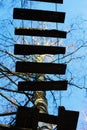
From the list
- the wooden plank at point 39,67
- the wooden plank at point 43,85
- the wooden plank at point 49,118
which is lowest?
the wooden plank at point 49,118

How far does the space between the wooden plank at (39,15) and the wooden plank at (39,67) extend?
72cm

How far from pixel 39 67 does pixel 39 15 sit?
0.83 m

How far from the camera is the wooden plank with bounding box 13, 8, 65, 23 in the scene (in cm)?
555

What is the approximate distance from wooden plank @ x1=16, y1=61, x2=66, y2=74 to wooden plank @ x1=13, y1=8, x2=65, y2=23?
719 mm

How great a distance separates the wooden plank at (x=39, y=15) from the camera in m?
5.55

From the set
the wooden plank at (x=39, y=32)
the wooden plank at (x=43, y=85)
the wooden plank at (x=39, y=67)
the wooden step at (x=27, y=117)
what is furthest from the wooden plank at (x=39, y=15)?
the wooden step at (x=27, y=117)

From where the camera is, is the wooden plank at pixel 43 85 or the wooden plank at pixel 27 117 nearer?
the wooden plank at pixel 27 117

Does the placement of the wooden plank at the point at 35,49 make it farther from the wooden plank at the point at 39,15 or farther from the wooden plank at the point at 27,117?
the wooden plank at the point at 27,117

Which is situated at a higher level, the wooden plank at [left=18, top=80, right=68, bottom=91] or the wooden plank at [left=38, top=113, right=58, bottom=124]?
the wooden plank at [left=18, top=80, right=68, bottom=91]

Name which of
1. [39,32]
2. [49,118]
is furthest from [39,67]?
[49,118]

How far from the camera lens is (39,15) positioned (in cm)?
562

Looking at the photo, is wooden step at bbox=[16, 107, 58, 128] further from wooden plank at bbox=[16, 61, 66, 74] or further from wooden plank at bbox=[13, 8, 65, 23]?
wooden plank at bbox=[13, 8, 65, 23]

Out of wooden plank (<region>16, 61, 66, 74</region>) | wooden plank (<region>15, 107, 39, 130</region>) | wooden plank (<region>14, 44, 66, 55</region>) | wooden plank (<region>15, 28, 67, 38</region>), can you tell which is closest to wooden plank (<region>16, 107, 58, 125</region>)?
wooden plank (<region>15, 107, 39, 130</region>)

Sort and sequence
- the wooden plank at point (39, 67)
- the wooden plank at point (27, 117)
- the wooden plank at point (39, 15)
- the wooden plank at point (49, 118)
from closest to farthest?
the wooden plank at point (27, 117), the wooden plank at point (49, 118), the wooden plank at point (39, 67), the wooden plank at point (39, 15)
